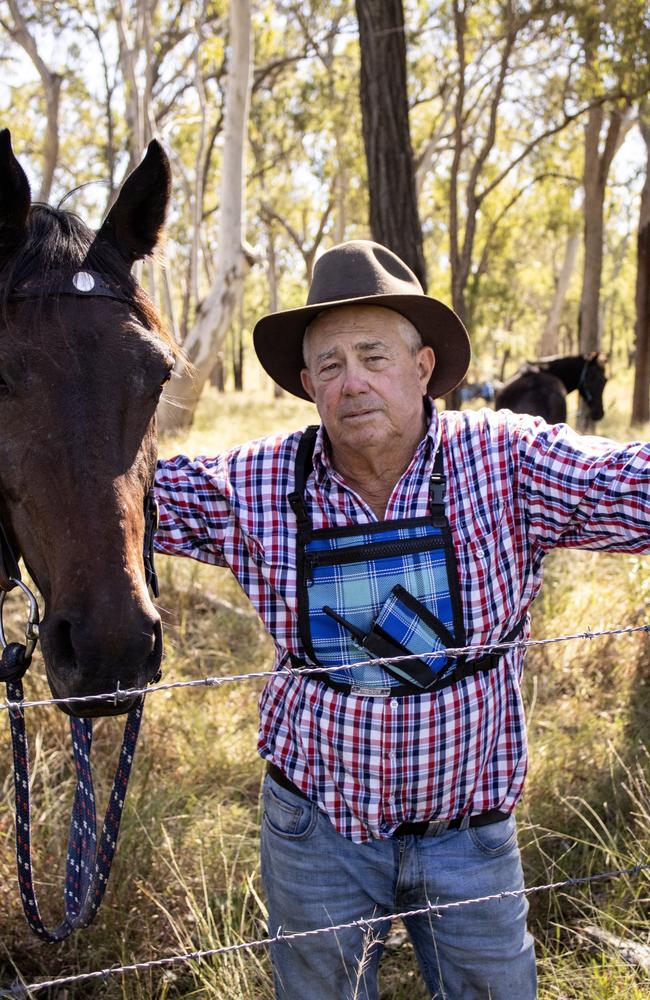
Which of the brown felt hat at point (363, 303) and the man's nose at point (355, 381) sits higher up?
the brown felt hat at point (363, 303)

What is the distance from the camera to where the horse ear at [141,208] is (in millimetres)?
2279

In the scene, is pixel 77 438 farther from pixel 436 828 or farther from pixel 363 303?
pixel 436 828

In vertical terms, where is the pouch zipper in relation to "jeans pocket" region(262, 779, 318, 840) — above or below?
above

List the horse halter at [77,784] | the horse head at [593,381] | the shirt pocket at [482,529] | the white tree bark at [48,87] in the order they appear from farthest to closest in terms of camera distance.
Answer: the white tree bark at [48,87] → the horse head at [593,381] → the shirt pocket at [482,529] → the horse halter at [77,784]

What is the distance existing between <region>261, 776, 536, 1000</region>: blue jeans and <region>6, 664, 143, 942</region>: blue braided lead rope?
0.45 meters

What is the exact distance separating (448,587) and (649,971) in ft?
4.23

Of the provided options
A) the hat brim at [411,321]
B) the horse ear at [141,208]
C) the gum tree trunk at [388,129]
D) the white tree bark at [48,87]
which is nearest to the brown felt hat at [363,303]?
the hat brim at [411,321]

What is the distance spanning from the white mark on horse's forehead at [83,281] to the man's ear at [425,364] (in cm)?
Result: 100

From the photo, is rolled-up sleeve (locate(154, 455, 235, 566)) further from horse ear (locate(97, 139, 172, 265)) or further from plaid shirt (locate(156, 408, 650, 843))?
horse ear (locate(97, 139, 172, 265))

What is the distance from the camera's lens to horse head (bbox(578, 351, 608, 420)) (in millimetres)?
11172

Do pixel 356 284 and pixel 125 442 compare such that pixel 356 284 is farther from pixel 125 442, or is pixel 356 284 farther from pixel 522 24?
pixel 522 24

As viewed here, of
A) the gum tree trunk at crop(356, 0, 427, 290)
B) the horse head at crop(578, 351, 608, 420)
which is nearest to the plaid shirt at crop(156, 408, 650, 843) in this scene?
the gum tree trunk at crop(356, 0, 427, 290)

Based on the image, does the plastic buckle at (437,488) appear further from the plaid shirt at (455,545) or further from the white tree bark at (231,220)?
the white tree bark at (231,220)

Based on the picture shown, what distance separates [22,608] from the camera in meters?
5.82
